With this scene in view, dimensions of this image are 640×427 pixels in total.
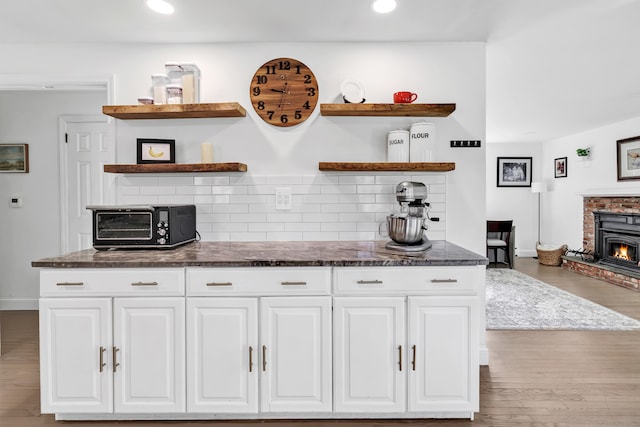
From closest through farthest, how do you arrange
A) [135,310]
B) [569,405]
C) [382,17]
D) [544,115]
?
[135,310] < [569,405] < [382,17] < [544,115]

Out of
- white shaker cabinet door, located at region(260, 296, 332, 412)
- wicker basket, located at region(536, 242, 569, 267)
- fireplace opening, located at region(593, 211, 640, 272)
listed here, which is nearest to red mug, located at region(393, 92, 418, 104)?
white shaker cabinet door, located at region(260, 296, 332, 412)

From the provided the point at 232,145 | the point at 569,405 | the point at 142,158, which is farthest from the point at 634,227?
the point at 142,158

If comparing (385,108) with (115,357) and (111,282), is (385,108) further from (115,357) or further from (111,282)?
(115,357)

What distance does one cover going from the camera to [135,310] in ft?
6.21

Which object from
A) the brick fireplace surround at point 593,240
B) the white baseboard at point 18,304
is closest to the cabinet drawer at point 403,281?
the white baseboard at point 18,304

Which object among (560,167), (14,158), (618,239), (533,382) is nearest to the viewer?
(533,382)

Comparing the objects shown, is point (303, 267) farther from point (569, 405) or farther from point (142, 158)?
point (569, 405)

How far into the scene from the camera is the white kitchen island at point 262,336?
1.89 metres

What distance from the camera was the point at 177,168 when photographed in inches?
99.3

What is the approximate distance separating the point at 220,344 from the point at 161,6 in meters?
2.00

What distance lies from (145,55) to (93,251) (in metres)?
1.47

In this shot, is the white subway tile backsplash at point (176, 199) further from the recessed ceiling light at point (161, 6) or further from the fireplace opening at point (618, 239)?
the fireplace opening at point (618, 239)

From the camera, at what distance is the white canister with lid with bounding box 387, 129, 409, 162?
8.39 ft

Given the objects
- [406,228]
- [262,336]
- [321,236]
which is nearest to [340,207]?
[321,236]
